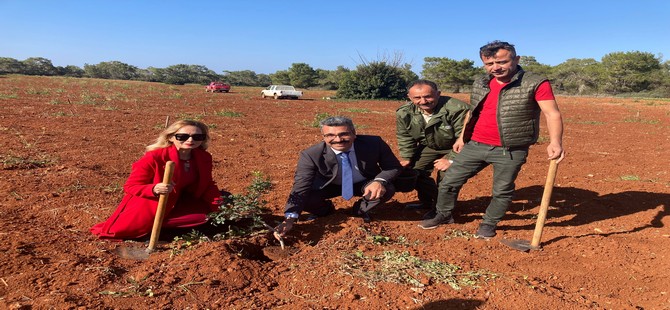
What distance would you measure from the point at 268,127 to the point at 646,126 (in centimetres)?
1168

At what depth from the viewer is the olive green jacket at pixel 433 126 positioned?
12.4ft

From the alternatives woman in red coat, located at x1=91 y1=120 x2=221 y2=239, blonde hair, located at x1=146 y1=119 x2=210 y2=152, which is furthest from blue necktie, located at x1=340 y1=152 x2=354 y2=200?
blonde hair, located at x1=146 y1=119 x2=210 y2=152

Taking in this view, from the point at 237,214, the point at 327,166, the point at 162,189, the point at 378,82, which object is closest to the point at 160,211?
the point at 162,189

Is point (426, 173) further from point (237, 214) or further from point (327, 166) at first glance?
point (237, 214)

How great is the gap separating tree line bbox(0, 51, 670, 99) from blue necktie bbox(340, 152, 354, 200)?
20045 mm

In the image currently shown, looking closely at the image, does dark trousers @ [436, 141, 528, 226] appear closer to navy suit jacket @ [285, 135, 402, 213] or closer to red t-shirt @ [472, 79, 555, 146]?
red t-shirt @ [472, 79, 555, 146]

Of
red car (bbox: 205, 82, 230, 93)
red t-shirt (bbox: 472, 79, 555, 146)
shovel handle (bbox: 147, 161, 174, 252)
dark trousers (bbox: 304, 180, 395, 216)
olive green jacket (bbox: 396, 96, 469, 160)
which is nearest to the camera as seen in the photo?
shovel handle (bbox: 147, 161, 174, 252)

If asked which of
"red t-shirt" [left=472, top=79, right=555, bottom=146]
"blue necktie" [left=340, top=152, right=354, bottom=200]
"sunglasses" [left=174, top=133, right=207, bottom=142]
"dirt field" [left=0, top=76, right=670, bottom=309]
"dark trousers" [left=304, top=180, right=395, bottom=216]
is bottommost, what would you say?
"dirt field" [left=0, top=76, right=670, bottom=309]

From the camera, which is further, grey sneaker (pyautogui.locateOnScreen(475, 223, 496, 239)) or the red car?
the red car

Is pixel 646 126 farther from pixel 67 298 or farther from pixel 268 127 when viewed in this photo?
pixel 67 298

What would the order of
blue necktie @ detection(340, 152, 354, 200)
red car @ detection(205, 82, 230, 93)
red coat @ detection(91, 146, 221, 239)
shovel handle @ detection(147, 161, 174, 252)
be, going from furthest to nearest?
1. red car @ detection(205, 82, 230, 93)
2. blue necktie @ detection(340, 152, 354, 200)
3. red coat @ detection(91, 146, 221, 239)
4. shovel handle @ detection(147, 161, 174, 252)

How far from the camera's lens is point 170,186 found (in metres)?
2.92

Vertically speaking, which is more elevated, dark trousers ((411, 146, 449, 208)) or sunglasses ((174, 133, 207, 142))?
sunglasses ((174, 133, 207, 142))

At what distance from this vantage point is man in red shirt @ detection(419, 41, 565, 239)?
9.82 feet
